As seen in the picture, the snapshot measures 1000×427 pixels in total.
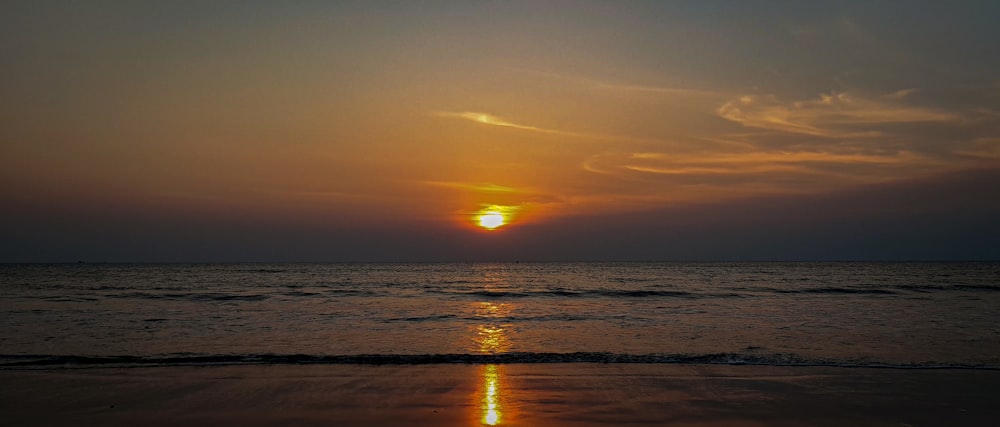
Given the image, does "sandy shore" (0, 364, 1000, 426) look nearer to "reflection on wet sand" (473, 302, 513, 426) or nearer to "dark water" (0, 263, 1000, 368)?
"reflection on wet sand" (473, 302, 513, 426)

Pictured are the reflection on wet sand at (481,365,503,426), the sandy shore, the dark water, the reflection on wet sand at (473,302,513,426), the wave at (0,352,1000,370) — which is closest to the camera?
the reflection on wet sand at (481,365,503,426)

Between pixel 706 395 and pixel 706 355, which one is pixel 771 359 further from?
pixel 706 395

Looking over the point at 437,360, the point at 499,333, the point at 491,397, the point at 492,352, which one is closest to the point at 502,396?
the point at 491,397

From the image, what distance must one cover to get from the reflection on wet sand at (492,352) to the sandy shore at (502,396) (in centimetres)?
5

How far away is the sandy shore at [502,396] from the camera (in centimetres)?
949

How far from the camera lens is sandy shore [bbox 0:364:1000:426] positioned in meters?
9.49

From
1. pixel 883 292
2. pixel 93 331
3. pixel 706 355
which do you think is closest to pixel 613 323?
pixel 706 355

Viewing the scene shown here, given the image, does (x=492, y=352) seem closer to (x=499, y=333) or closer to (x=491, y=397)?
(x=499, y=333)

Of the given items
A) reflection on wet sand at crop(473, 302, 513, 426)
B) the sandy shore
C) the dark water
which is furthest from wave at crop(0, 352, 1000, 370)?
reflection on wet sand at crop(473, 302, 513, 426)

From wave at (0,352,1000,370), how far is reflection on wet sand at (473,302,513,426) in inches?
54.3

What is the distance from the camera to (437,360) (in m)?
15.2

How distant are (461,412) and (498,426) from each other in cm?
108

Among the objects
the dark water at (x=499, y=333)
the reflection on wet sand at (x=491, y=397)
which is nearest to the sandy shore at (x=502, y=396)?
the reflection on wet sand at (x=491, y=397)

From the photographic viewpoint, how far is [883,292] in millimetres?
46906
